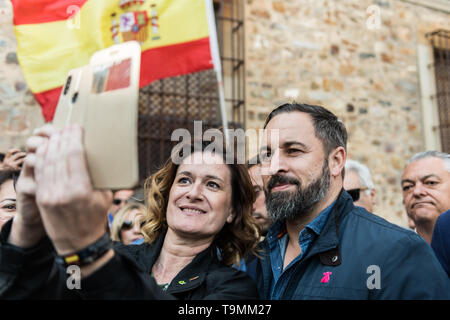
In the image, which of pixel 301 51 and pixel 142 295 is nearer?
pixel 142 295

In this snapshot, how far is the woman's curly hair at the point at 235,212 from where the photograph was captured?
213 centimetres

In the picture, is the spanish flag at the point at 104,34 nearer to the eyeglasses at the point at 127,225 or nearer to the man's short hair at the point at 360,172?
the eyeglasses at the point at 127,225

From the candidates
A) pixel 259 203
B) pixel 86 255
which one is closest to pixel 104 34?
pixel 259 203

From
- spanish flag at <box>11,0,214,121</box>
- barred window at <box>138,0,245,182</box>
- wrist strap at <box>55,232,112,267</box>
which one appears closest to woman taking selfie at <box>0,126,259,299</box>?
wrist strap at <box>55,232,112,267</box>

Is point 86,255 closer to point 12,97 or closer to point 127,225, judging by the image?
point 127,225

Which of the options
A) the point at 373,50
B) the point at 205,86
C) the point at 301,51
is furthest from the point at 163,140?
the point at 373,50

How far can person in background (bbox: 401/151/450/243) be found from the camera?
2867 millimetres

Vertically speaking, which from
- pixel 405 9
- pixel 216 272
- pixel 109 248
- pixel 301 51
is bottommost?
pixel 216 272

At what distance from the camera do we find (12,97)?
Answer: 526 cm

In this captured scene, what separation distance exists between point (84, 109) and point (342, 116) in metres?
6.21

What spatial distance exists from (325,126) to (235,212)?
2.13ft

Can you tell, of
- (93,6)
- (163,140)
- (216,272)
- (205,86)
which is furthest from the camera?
→ (205,86)

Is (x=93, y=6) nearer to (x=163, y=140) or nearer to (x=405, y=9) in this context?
(x=163, y=140)

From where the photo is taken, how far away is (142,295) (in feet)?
3.36
